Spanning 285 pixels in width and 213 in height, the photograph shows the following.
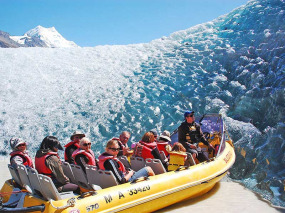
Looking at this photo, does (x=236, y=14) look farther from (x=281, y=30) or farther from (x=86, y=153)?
(x=86, y=153)

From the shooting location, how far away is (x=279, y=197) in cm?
700

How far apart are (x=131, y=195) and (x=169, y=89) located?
983cm

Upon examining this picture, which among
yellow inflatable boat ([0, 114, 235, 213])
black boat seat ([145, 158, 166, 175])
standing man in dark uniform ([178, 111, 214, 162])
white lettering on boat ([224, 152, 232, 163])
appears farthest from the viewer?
white lettering on boat ([224, 152, 232, 163])

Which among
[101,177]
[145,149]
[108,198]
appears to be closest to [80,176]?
[101,177]

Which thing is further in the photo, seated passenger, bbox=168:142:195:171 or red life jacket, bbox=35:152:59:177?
seated passenger, bbox=168:142:195:171

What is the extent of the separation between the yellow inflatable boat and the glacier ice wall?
199cm

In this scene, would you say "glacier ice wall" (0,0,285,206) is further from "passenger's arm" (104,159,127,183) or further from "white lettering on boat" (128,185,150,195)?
"passenger's arm" (104,159,127,183)

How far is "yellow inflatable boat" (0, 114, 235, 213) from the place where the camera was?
4.39 metres

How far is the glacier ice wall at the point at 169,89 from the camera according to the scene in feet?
34.5

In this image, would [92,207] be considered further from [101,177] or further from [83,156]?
[83,156]

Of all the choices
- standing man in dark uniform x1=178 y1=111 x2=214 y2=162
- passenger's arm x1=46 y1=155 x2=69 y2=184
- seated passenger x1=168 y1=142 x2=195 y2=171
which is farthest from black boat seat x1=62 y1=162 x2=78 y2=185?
standing man in dark uniform x1=178 y1=111 x2=214 y2=162

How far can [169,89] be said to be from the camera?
1444 centimetres

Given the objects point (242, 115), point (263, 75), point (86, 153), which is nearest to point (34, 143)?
point (86, 153)

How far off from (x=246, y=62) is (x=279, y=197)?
29.3ft
